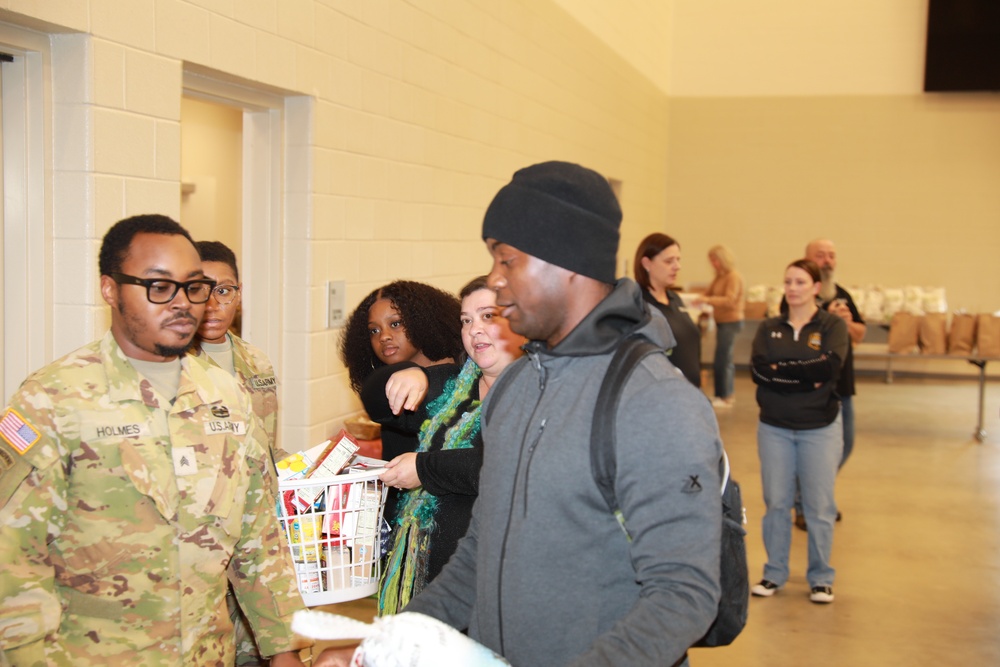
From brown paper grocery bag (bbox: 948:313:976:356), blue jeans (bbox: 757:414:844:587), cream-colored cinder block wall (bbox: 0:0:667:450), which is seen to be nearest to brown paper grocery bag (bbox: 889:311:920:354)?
brown paper grocery bag (bbox: 948:313:976:356)

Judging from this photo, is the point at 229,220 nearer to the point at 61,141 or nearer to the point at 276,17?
the point at 276,17

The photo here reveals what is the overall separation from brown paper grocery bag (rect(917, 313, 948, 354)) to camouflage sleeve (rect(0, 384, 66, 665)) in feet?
28.9

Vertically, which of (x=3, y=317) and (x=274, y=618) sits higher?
(x=3, y=317)

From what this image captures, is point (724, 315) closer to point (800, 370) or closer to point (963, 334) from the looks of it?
point (963, 334)

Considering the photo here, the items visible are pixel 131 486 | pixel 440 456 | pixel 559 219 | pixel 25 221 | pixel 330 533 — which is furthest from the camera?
pixel 25 221

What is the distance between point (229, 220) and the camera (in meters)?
4.87

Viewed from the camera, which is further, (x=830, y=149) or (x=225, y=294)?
(x=830, y=149)

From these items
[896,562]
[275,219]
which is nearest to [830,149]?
[896,562]

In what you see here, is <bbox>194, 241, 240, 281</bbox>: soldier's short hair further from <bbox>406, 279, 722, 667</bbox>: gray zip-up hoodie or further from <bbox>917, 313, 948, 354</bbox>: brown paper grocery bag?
<bbox>917, 313, 948, 354</bbox>: brown paper grocery bag

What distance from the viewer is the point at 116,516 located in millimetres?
1811

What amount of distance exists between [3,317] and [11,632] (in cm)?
158

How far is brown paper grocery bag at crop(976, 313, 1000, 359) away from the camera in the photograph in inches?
344

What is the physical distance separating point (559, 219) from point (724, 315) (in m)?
9.18

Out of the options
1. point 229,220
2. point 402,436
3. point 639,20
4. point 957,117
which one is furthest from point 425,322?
point 957,117
